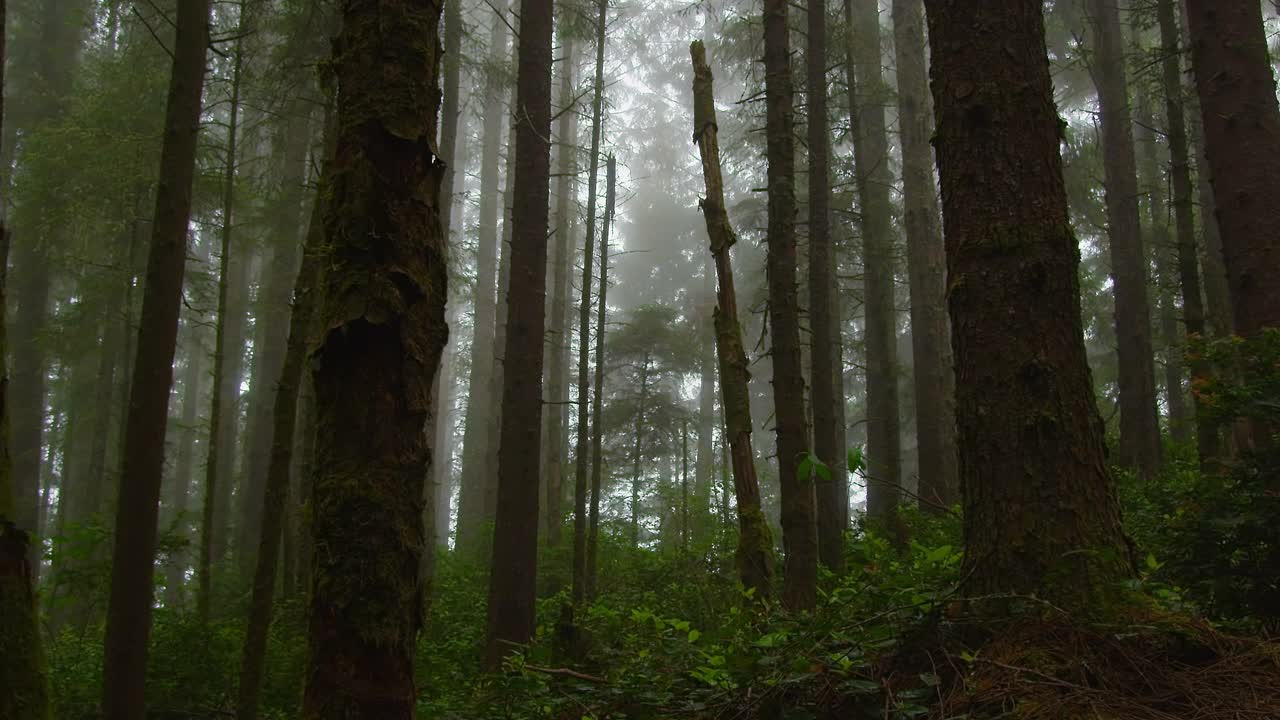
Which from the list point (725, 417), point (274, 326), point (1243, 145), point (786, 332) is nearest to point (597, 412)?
point (725, 417)

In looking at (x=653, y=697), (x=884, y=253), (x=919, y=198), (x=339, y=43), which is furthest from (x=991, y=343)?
(x=884, y=253)

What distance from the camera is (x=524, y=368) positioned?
9.05 metres

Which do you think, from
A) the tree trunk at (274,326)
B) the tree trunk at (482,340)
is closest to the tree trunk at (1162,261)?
the tree trunk at (274,326)

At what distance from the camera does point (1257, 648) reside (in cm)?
301

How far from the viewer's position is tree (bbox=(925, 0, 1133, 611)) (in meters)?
3.50

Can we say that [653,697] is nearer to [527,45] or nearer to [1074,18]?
[527,45]

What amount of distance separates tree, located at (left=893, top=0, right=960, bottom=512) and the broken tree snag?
6344 mm

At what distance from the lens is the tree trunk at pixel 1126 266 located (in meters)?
13.6

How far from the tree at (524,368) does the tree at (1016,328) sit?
551 cm

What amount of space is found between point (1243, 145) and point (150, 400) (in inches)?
386

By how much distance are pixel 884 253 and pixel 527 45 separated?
9764 mm

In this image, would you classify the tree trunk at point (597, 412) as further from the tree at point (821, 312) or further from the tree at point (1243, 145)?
→ the tree at point (1243, 145)

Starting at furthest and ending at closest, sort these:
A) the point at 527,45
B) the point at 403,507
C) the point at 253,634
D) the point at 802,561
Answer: the point at 527,45 → the point at 802,561 → the point at 253,634 → the point at 403,507

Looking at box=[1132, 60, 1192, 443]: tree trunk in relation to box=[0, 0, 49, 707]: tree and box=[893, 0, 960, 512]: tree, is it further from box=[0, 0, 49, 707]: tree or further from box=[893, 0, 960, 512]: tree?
box=[0, 0, 49, 707]: tree
